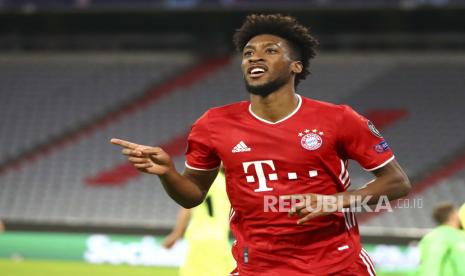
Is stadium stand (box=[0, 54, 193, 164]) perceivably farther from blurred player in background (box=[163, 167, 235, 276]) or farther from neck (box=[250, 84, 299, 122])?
neck (box=[250, 84, 299, 122])

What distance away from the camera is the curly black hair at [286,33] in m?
5.14

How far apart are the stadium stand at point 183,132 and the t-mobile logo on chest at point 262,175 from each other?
13464mm

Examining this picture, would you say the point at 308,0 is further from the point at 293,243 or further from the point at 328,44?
the point at 293,243

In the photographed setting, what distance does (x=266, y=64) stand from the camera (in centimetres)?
496

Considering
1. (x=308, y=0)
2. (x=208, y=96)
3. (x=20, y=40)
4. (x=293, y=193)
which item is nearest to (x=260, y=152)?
(x=293, y=193)

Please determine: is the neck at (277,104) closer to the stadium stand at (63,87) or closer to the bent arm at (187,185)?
the bent arm at (187,185)

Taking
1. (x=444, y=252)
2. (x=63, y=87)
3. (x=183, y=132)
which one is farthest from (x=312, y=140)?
(x=63, y=87)

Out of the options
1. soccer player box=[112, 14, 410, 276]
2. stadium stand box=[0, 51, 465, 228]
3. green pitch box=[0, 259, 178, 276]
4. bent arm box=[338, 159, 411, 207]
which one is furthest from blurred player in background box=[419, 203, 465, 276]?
stadium stand box=[0, 51, 465, 228]

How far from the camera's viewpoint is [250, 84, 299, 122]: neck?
16.5 ft

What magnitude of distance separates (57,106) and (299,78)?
18.2m

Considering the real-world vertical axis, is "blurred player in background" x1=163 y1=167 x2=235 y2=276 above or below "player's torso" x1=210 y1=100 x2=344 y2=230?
below

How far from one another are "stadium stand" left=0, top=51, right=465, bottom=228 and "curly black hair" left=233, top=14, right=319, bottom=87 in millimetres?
13222

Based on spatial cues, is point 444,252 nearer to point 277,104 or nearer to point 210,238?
point 210,238

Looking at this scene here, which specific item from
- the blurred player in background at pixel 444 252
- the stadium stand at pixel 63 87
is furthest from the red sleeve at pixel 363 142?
A: the stadium stand at pixel 63 87
